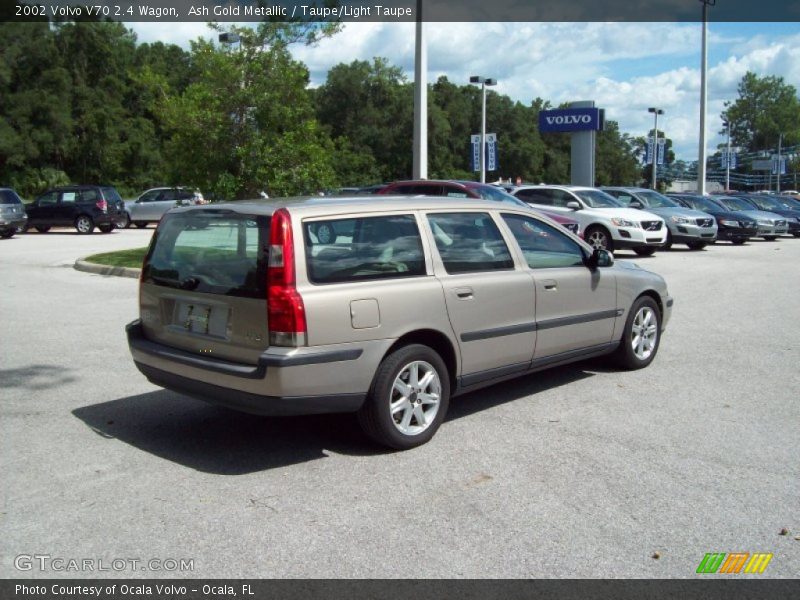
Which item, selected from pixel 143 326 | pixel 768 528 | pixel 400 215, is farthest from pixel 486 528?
pixel 143 326

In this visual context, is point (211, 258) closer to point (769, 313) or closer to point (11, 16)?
point (769, 313)

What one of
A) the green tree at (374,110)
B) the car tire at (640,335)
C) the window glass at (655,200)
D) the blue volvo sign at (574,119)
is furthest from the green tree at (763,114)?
the car tire at (640,335)

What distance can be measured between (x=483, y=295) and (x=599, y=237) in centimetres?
1410

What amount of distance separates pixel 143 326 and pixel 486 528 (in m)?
3.08

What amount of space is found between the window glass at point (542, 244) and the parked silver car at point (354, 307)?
2 centimetres

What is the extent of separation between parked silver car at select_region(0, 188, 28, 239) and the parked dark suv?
1.47 m

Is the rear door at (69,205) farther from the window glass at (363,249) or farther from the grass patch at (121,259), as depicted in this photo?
the window glass at (363,249)

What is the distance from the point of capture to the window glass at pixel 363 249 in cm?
504

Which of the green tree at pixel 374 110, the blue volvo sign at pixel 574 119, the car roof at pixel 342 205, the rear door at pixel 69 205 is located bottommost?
the car roof at pixel 342 205

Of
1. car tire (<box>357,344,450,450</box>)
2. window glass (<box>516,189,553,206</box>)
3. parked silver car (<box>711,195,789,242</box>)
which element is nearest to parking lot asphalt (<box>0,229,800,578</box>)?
car tire (<box>357,344,450,450</box>)

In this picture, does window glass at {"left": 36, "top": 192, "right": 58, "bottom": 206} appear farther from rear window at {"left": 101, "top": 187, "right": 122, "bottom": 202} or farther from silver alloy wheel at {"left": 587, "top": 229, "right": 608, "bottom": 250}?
silver alloy wheel at {"left": 587, "top": 229, "right": 608, "bottom": 250}
